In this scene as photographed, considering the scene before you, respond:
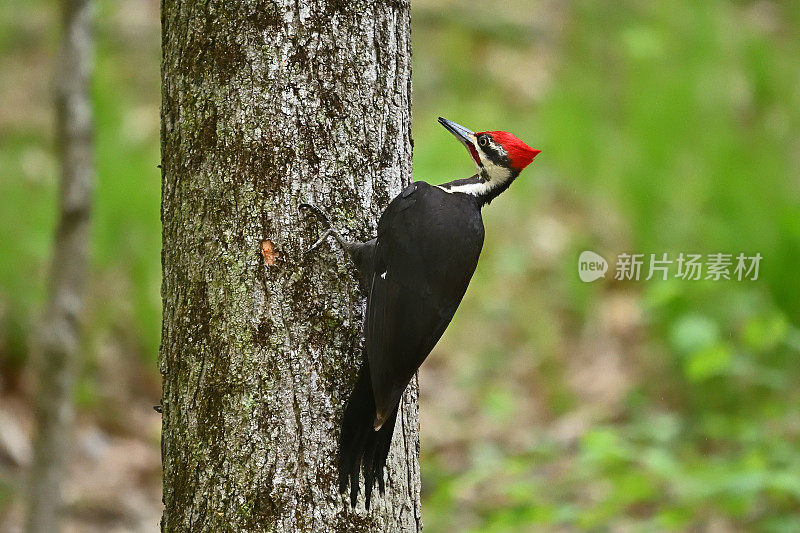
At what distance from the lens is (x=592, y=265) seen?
5750 mm

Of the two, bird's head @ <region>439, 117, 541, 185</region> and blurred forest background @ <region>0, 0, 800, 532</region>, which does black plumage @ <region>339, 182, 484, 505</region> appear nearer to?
bird's head @ <region>439, 117, 541, 185</region>

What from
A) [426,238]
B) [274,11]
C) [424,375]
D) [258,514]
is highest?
[424,375]

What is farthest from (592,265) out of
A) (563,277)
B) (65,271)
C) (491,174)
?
(65,271)

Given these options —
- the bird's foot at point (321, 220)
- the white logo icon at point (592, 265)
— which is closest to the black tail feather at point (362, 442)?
the bird's foot at point (321, 220)

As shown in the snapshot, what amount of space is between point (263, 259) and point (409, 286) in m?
0.40

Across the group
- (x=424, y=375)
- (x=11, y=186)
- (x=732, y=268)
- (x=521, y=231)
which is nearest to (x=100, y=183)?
(x=11, y=186)

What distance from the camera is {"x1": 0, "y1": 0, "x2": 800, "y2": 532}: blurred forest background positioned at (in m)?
3.85

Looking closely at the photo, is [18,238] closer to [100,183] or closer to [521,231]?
[100,183]

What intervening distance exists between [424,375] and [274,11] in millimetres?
3825

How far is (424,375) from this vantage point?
5.40 m

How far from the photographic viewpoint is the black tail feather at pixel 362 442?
177 cm

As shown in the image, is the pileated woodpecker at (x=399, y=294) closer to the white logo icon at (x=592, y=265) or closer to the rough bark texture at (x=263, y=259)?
the rough bark texture at (x=263, y=259)

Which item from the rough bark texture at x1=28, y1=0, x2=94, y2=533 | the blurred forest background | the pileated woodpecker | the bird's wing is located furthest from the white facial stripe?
the rough bark texture at x1=28, y1=0, x2=94, y2=533

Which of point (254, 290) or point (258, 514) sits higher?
point (254, 290)
